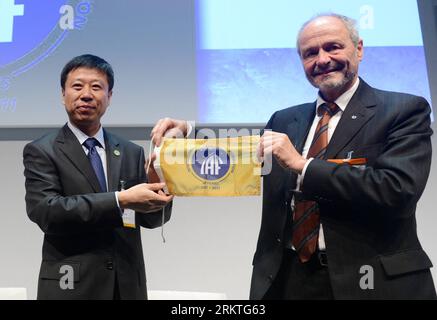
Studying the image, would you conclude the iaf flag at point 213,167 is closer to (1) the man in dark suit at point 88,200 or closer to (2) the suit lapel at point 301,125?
(1) the man in dark suit at point 88,200

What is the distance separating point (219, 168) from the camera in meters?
1.54

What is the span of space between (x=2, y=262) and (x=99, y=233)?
1.82 m

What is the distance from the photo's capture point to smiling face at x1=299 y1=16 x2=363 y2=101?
1.56 meters

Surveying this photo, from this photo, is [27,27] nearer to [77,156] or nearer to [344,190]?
[77,156]

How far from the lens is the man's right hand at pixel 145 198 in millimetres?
1542

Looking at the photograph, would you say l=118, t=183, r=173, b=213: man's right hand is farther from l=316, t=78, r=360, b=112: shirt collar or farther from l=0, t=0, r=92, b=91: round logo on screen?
l=0, t=0, r=92, b=91: round logo on screen

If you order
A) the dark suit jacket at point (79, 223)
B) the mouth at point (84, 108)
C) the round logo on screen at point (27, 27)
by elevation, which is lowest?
the dark suit jacket at point (79, 223)

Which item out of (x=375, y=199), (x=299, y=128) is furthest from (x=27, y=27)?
(x=375, y=199)

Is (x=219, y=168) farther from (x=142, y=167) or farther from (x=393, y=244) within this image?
(x=393, y=244)

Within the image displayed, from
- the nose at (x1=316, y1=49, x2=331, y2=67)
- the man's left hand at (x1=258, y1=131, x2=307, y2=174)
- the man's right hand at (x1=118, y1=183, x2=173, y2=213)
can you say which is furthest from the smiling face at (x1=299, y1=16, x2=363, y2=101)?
the man's right hand at (x1=118, y1=183, x2=173, y2=213)

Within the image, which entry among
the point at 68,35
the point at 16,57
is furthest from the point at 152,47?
the point at 16,57

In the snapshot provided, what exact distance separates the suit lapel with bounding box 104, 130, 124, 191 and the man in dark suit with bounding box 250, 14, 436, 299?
0.56m

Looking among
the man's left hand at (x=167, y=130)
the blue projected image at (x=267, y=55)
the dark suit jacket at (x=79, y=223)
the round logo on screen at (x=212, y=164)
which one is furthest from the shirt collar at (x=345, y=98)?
the blue projected image at (x=267, y=55)
